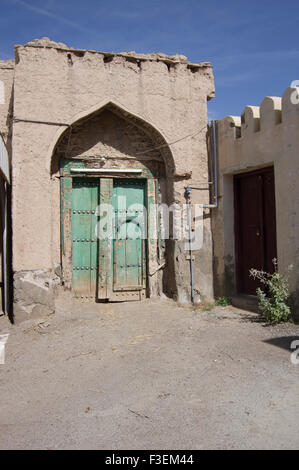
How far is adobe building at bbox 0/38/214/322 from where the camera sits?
5.96 m

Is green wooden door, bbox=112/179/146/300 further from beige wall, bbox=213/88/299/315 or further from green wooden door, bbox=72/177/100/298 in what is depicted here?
beige wall, bbox=213/88/299/315

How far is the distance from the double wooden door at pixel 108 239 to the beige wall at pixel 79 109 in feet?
1.34

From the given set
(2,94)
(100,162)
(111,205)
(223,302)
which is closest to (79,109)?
(100,162)

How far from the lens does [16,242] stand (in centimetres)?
584

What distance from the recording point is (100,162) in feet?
22.1

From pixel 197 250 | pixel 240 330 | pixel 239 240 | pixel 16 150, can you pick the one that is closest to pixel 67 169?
pixel 16 150

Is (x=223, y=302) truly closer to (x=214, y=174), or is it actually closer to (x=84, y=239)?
(x=214, y=174)

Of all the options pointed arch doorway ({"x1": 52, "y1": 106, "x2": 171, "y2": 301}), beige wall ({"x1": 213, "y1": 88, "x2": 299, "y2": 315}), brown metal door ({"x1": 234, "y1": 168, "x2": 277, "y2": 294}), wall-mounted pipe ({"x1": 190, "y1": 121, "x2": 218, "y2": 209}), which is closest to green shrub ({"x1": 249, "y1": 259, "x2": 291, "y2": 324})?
beige wall ({"x1": 213, "y1": 88, "x2": 299, "y2": 315})

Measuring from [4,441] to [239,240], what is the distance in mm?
5011

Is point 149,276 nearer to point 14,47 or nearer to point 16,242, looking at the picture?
point 16,242

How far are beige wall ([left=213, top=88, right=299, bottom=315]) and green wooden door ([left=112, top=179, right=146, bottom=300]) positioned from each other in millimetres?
1259

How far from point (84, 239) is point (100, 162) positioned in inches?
50.6

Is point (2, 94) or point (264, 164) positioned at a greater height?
point (2, 94)

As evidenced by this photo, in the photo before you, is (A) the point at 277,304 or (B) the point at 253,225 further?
(B) the point at 253,225
